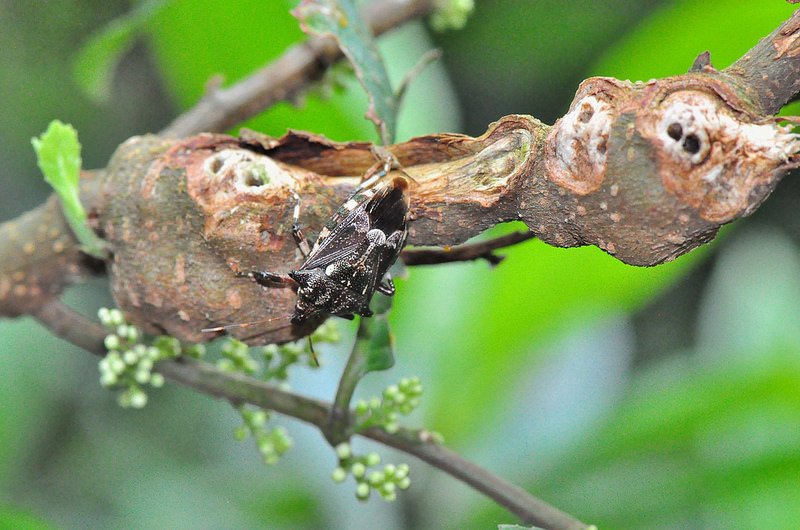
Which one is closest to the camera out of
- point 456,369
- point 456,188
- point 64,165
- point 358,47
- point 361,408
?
point 456,188

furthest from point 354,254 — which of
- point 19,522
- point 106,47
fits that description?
point 106,47

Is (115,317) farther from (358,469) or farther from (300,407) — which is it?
(358,469)

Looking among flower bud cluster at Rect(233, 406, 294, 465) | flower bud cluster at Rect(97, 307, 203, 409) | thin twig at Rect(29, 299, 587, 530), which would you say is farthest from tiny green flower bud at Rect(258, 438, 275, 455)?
flower bud cluster at Rect(97, 307, 203, 409)

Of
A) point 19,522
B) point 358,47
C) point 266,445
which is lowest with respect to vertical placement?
point 19,522

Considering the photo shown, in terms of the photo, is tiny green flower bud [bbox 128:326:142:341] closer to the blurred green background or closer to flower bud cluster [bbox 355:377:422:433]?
flower bud cluster [bbox 355:377:422:433]

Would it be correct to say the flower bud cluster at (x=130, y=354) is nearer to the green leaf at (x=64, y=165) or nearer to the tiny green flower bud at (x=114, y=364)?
the tiny green flower bud at (x=114, y=364)

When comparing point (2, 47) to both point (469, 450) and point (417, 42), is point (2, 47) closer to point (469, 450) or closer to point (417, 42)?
point (417, 42)
